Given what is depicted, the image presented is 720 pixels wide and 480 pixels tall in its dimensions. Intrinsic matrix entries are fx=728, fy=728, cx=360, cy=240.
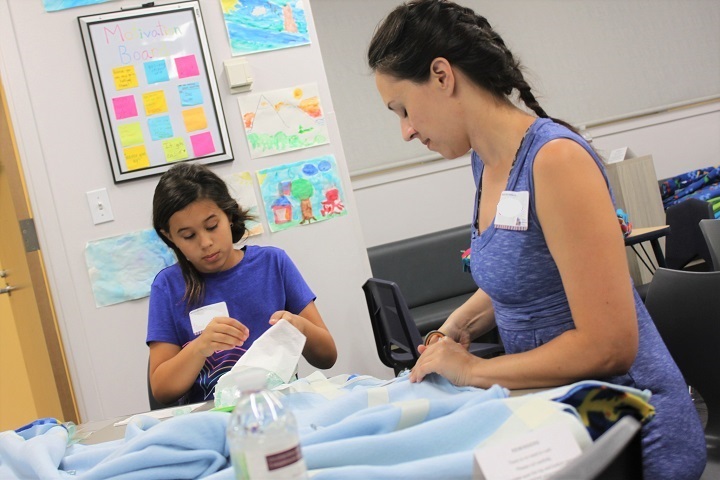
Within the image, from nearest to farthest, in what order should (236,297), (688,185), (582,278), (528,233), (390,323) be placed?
(582,278) < (528,233) < (236,297) < (390,323) < (688,185)

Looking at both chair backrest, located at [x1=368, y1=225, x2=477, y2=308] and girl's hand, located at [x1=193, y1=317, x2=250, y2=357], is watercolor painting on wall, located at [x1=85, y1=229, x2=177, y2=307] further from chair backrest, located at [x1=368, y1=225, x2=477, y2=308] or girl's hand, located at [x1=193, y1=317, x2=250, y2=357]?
chair backrest, located at [x1=368, y1=225, x2=477, y2=308]

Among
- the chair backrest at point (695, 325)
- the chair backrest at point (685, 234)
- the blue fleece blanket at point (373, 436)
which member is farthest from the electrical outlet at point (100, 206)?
the chair backrest at point (685, 234)

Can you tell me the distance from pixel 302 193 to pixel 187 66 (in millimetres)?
726

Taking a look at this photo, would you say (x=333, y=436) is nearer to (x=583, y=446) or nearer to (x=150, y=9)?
(x=583, y=446)

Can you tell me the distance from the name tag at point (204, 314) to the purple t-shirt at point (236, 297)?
3 cm

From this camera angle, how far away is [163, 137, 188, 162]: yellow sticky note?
308 centimetres

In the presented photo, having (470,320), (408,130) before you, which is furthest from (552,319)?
(408,130)

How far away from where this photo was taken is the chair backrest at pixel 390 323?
3197mm

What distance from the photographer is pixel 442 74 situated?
4.38 feet

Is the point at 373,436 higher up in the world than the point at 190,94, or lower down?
lower down

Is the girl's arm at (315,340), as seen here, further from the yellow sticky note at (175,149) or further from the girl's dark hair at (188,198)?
the yellow sticky note at (175,149)

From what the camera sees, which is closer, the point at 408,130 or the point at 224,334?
the point at 408,130

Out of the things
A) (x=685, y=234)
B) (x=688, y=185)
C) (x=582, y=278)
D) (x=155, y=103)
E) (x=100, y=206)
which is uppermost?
(x=155, y=103)

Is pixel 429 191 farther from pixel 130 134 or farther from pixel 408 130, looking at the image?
pixel 408 130
